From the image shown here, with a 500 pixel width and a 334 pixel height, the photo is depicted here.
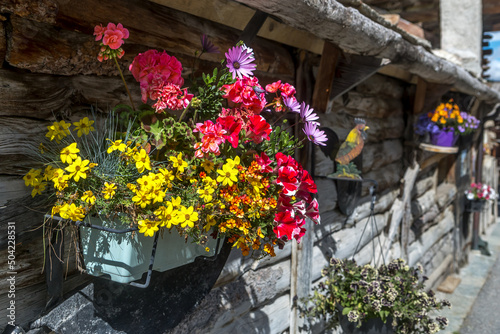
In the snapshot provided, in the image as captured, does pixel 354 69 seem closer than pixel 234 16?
No

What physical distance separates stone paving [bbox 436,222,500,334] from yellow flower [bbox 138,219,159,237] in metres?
4.12

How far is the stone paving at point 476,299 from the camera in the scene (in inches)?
183

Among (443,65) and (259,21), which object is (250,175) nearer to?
(259,21)

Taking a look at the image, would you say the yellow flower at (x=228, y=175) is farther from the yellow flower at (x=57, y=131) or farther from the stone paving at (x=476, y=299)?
the stone paving at (x=476, y=299)

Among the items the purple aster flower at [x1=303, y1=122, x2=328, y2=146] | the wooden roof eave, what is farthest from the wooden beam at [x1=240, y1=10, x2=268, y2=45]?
the purple aster flower at [x1=303, y1=122, x2=328, y2=146]

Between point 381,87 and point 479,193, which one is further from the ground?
point 381,87

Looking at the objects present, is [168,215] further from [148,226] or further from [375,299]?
[375,299]

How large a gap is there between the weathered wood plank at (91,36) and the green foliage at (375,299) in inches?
60.2

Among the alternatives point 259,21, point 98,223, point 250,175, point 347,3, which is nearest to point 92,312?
point 98,223

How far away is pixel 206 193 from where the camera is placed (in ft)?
4.45

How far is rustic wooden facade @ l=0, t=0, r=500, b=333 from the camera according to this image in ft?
4.37

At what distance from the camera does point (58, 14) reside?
1.33 metres

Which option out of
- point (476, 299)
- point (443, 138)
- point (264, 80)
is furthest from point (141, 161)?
point (476, 299)

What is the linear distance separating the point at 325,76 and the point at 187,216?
4.84ft
